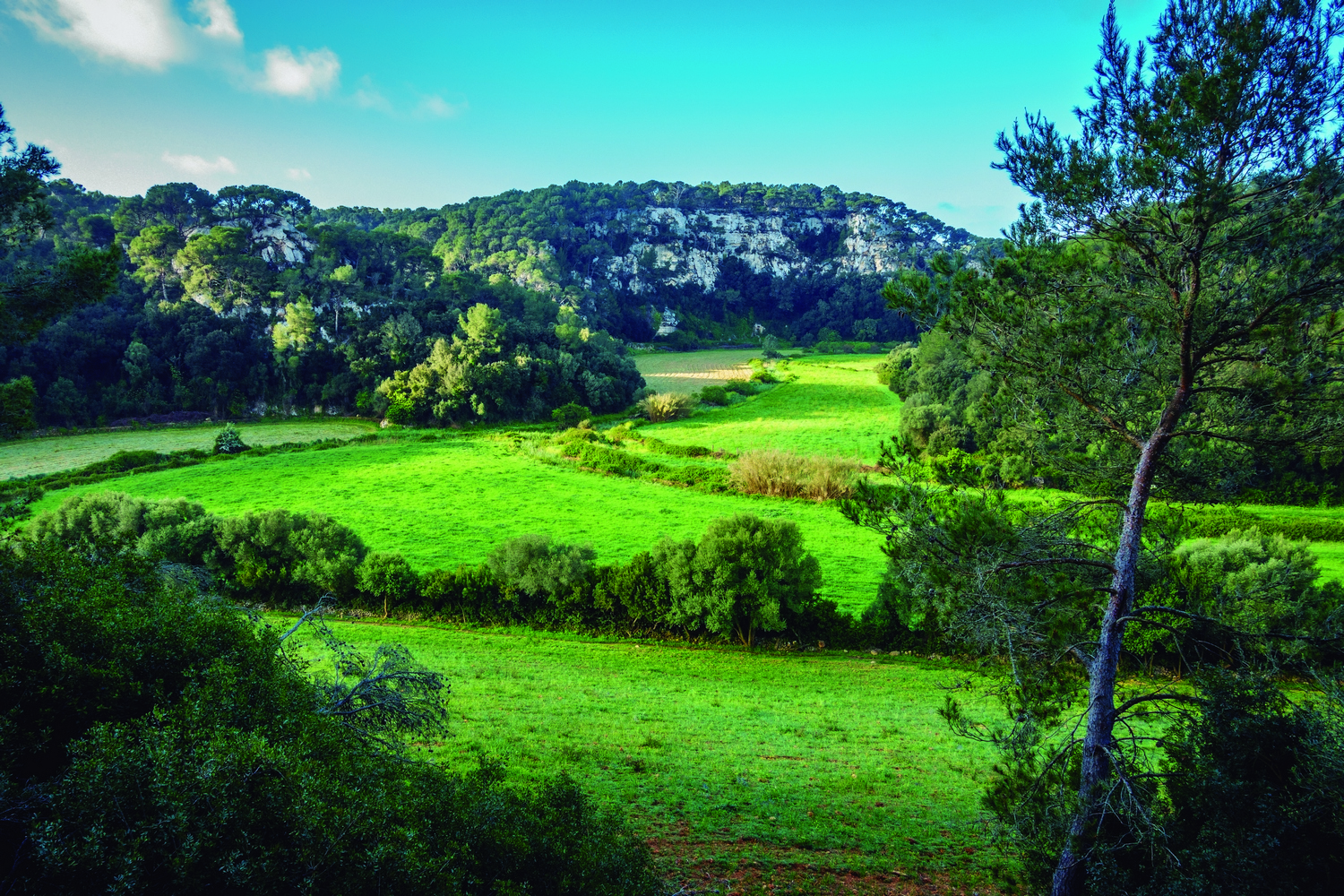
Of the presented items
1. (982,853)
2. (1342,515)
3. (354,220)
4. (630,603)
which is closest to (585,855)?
(982,853)

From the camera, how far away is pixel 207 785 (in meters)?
3.95

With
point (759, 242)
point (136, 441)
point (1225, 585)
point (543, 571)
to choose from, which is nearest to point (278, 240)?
point (136, 441)

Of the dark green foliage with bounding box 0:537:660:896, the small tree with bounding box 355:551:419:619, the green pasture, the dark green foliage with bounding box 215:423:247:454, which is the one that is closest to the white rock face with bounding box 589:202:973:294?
the dark green foliage with bounding box 215:423:247:454

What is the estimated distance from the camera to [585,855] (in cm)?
532

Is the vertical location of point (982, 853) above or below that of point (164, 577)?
below

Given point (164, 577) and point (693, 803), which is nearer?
point (164, 577)

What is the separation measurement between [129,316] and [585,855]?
64761 mm

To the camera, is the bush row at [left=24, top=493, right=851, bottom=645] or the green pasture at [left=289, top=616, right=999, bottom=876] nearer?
the green pasture at [left=289, top=616, right=999, bottom=876]

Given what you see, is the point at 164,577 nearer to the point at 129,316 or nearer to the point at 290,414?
the point at 290,414

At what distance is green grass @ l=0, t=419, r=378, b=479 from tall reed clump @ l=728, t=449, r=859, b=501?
3072cm

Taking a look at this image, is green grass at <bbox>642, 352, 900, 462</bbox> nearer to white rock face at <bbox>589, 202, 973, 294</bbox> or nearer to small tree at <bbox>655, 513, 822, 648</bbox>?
small tree at <bbox>655, 513, 822, 648</bbox>

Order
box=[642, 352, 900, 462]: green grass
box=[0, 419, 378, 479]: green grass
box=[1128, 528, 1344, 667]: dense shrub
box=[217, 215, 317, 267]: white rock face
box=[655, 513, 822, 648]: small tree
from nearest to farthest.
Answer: box=[1128, 528, 1344, 667]: dense shrub < box=[655, 513, 822, 648]: small tree < box=[0, 419, 378, 479]: green grass < box=[642, 352, 900, 462]: green grass < box=[217, 215, 317, 267]: white rock face

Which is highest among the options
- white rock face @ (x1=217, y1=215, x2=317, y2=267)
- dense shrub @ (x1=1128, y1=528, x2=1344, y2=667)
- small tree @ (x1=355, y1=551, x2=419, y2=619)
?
white rock face @ (x1=217, y1=215, x2=317, y2=267)

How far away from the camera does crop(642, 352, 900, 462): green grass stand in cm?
4338
